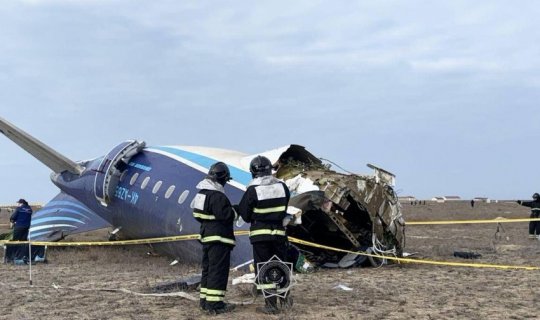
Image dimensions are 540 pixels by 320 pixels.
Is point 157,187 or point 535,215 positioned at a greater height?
point 157,187

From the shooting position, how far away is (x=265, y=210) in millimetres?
8539

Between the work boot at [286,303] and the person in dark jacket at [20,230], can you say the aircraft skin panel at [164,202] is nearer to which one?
the person in dark jacket at [20,230]

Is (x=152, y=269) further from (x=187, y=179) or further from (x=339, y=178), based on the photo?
(x=339, y=178)

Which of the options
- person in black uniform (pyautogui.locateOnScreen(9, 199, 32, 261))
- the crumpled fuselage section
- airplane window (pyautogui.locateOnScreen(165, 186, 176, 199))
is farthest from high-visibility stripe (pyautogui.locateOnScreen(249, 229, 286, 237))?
person in black uniform (pyautogui.locateOnScreen(9, 199, 32, 261))

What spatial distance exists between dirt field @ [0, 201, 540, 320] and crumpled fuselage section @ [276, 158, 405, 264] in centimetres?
83

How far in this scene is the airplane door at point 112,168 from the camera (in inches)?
697

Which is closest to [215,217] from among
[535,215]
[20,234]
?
[20,234]

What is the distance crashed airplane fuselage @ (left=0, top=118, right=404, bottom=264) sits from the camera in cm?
1354

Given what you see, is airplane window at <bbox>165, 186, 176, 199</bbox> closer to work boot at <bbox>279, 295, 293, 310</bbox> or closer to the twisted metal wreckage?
the twisted metal wreckage

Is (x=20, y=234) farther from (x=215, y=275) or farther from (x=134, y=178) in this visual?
(x=215, y=275)

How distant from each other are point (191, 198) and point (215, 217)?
5.98 m

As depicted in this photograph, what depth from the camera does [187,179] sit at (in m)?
15.1

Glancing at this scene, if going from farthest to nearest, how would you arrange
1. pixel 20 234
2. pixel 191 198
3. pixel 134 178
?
pixel 20 234
pixel 134 178
pixel 191 198

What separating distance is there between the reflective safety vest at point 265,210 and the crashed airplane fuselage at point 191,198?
398 cm
